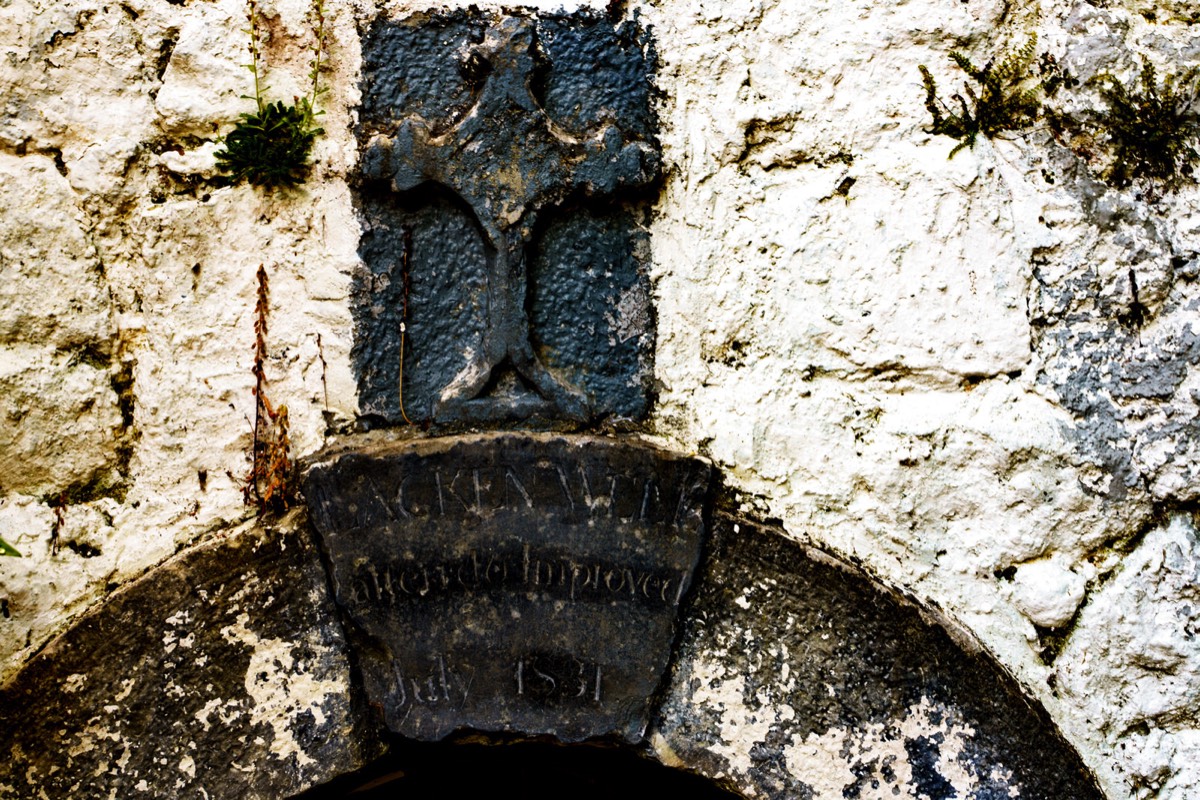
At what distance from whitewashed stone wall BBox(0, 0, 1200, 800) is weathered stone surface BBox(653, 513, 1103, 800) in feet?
0.15

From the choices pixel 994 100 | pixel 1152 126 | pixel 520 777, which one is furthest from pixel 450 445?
pixel 1152 126

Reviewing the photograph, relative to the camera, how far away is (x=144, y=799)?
1.39m

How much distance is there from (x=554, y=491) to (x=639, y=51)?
68 centimetres

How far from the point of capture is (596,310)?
60.7 inches

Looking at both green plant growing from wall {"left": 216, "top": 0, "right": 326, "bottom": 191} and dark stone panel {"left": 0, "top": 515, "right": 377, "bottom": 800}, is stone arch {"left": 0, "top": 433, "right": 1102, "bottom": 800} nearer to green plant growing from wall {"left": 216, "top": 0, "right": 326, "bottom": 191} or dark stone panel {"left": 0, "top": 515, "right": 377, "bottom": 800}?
dark stone panel {"left": 0, "top": 515, "right": 377, "bottom": 800}

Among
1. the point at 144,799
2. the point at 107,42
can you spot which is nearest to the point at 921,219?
the point at 107,42

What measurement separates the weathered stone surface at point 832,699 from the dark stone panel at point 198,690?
1.65ft

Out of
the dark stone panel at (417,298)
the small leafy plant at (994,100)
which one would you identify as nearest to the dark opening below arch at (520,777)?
the dark stone panel at (417,298)

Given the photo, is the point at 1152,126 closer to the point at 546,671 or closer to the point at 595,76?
the point at 595,76

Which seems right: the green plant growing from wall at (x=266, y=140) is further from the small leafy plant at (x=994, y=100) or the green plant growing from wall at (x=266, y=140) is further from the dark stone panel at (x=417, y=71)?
the small leafy plant at (x=994, y=100)

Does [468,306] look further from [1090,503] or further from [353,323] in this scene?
[1090,503]

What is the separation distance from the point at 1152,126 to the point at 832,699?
940 millimetres

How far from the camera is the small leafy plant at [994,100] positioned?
1457 mm

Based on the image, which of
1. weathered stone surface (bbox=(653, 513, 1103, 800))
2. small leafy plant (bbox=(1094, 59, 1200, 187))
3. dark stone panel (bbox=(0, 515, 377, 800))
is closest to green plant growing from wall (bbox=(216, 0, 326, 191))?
dark stone panel (bbox=(0, 515, 377, 800))
